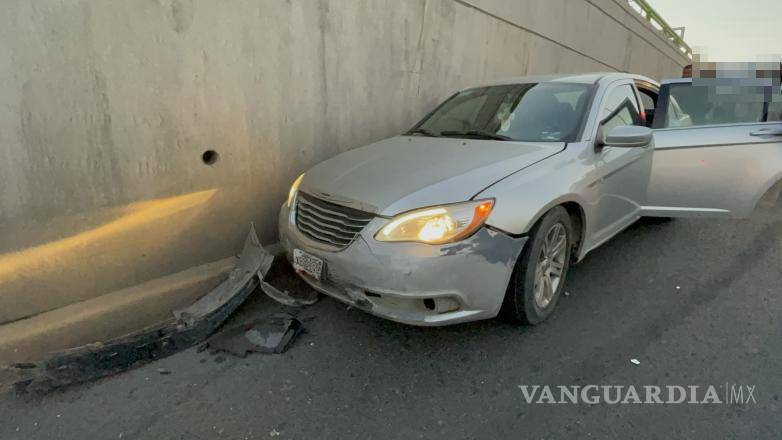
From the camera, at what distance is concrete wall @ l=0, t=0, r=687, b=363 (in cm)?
259

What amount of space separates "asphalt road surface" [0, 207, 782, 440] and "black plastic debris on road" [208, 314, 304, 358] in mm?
65

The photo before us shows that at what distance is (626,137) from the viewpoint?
122 inches

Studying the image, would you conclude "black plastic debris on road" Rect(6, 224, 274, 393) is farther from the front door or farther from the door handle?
the door handle

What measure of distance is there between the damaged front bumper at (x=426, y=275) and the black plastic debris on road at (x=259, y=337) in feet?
1.77

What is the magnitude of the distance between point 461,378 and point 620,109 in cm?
260

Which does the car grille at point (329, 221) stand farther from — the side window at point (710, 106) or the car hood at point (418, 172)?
the side window at point (710, 106)

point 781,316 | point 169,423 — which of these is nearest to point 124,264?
point 169,423

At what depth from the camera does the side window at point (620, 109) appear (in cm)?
344

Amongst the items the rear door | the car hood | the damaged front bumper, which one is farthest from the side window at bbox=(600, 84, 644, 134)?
the damaged front bumper

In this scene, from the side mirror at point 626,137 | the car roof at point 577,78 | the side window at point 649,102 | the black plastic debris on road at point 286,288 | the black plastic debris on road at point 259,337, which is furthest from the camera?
the side window at point 649,102

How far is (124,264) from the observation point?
305cm

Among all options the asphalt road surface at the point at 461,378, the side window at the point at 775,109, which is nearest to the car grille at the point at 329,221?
the asphalt road surface at the point at 461,378

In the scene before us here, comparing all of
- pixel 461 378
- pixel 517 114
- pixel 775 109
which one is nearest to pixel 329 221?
pixel 461 378

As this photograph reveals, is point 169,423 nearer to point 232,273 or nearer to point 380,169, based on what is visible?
point 232,273
